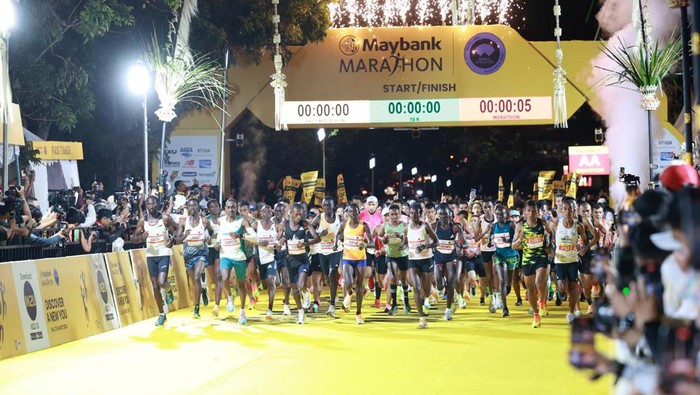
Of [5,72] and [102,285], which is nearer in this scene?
[102,285]

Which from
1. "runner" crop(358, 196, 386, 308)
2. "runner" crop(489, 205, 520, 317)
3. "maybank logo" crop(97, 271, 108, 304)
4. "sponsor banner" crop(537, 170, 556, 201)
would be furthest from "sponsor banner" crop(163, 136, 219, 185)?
"runner" crop(489, 205, 520, 317)

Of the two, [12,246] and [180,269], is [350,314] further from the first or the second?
[12,246]

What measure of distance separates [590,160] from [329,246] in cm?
3189

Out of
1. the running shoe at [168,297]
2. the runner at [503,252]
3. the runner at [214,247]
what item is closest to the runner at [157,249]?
the runner at [214,247]

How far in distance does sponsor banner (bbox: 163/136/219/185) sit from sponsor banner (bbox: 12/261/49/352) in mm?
16970

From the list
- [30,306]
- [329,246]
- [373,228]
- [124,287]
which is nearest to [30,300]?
[30,306]

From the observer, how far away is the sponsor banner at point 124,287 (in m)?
18.3

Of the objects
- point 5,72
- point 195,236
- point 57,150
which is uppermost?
point 5,72

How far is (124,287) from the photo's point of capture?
61.8 ft

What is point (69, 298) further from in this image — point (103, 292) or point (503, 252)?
point (503, 252)

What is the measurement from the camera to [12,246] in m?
15.7

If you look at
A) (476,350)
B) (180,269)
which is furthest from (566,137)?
(476,350)

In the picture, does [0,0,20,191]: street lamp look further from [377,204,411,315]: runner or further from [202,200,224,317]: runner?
[377,204,411,315]: runner

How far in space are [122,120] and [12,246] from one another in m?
18.3
